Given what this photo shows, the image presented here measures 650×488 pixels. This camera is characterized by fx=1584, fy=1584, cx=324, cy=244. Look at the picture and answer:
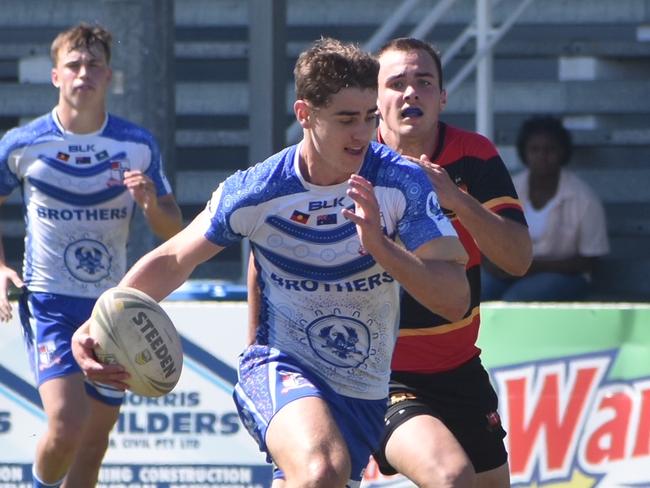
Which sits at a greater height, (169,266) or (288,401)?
(169,266)

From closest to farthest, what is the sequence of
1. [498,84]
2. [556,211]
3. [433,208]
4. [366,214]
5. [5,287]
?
[366,214] → [433,208] → [5,287] → [556,211] → [498,84]

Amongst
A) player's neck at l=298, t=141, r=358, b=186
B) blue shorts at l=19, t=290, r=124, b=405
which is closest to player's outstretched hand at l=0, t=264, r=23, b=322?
blue shorts at l=19, t=290, r=124, b=405

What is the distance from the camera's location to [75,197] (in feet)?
24.4

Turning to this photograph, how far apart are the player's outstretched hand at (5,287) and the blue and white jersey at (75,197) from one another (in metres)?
0.20

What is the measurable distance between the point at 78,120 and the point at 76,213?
48 centimetres

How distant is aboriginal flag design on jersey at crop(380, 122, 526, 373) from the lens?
559cm

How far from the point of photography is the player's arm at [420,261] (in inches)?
179

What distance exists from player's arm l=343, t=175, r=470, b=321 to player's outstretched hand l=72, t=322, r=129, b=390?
2.90 feet

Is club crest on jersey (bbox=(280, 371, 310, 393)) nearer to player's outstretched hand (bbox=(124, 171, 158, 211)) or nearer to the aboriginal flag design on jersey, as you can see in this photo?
the aboriginal flag design on jersey

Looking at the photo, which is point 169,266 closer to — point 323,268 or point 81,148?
point 323,268

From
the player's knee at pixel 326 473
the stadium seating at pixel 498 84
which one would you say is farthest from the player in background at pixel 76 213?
the stadium seating at pixel 498 84

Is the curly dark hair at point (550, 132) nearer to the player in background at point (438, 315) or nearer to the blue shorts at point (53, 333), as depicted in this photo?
the blue shorts at point (53, 333)

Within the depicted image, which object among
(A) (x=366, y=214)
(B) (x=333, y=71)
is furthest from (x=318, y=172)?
(A) (x=366, y=214)

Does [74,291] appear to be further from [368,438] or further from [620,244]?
[620,244]
